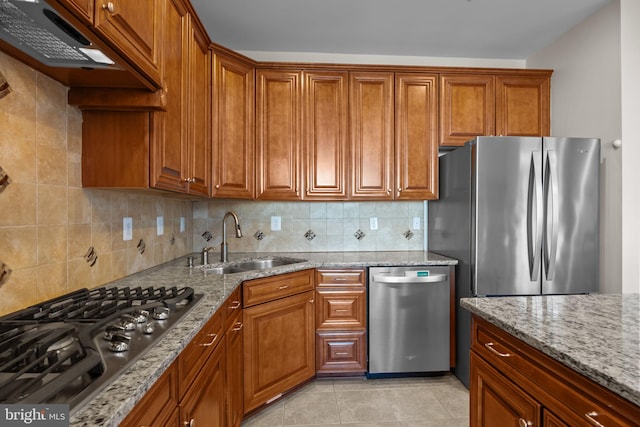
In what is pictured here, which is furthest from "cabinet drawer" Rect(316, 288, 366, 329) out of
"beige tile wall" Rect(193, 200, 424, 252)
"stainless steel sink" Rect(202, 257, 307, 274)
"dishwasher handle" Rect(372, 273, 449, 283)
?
"beige tile wall" Rect(193, 200, 424, 252)

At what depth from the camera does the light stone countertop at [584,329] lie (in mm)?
787

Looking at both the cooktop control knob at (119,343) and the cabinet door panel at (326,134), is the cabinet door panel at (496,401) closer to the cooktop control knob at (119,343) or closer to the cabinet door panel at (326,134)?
the cooktop control knob at (119,343)

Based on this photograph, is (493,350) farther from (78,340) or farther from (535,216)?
(535,216)

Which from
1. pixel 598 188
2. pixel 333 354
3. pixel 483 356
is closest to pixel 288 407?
pixel 333 354

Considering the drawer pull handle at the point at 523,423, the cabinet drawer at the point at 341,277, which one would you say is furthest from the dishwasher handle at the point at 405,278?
the drawer pull handle at the point at 523,423

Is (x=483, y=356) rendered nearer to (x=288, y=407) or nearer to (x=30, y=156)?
(x=288, y=407)

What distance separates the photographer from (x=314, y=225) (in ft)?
10.2

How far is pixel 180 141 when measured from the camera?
181 centimetres

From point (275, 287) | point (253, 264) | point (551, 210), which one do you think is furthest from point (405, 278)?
point (253, 264)

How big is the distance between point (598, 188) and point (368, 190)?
5.13 ft

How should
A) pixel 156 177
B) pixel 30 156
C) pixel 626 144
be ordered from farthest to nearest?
pixel 626 144
pixel 156 177
pixel 30 156

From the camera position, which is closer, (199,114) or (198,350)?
(198,350)

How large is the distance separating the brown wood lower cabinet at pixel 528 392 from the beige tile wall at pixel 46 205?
1677 mm

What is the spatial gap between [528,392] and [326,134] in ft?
7.17
